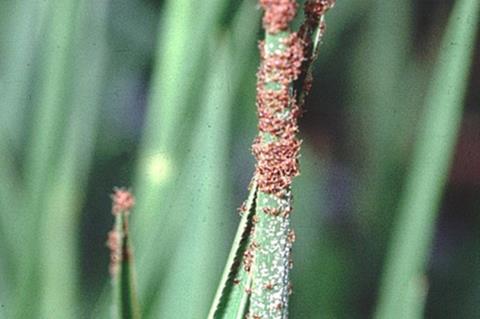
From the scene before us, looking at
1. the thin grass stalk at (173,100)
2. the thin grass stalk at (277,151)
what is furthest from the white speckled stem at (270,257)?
the thin grass stalk at (173,100)

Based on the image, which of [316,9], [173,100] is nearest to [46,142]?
[173,100]

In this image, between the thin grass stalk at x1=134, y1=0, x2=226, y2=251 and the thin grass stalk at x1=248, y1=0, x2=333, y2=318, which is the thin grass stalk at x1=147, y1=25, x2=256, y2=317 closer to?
the thin grass stalk at x1=134, y1=0, x2=226, y2=251

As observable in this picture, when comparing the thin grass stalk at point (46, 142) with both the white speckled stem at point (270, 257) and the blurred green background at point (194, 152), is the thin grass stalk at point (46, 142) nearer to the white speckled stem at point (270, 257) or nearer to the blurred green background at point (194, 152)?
the blurred green background at point (194, 152)

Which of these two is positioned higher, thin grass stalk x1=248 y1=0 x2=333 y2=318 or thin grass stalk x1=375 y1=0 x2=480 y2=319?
thin grass stalk x1=375 y1=0 x2=480 y2=319

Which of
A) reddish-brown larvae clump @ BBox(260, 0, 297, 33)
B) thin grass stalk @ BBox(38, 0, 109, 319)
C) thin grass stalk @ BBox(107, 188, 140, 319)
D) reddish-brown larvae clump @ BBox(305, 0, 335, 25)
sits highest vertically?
reddish-brown larvae clump @ BBox(305, 0, 335, 25)

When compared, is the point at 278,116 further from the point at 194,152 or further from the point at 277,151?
the point at 194,152

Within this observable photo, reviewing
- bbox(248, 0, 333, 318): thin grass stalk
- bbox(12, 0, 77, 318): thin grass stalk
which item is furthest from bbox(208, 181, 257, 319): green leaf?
bbox(12, 0, 77, 318): thin grass stalk

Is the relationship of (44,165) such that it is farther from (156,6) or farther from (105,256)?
(156,6)
